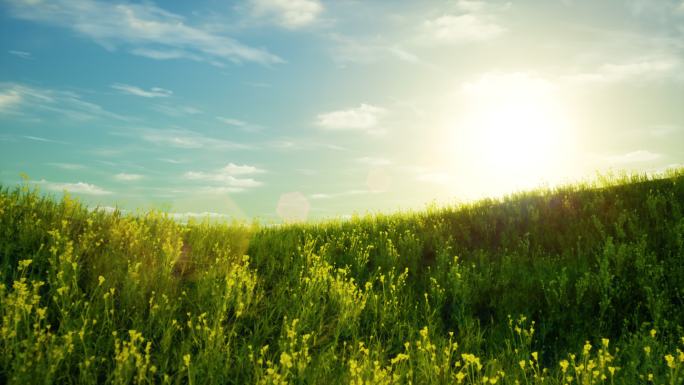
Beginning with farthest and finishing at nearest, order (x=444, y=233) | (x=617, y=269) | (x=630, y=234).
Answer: (x=444, y=233)
(x=630, y=234)
(x=617, y=269)

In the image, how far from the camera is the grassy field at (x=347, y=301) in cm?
480

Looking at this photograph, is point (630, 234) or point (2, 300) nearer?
point (2, 300)

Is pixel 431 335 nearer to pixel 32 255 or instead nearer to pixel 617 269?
pixel 617 269

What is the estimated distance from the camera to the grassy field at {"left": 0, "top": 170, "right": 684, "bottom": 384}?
480 centimetres

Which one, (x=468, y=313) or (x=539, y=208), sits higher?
(x=539, y=208)

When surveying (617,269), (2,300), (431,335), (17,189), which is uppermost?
(17,189)

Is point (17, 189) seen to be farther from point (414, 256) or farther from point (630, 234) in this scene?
point (630, 234)

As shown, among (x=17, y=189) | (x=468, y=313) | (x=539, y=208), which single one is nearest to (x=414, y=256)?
(x=468, y=313)

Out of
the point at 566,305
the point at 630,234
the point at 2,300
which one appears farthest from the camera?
the point at 630,234

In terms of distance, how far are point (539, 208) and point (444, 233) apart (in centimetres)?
240

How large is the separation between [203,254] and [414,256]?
3950 mm

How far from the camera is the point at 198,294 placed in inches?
247

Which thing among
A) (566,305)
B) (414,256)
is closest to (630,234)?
(566,305)

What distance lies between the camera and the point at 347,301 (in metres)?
6.35
